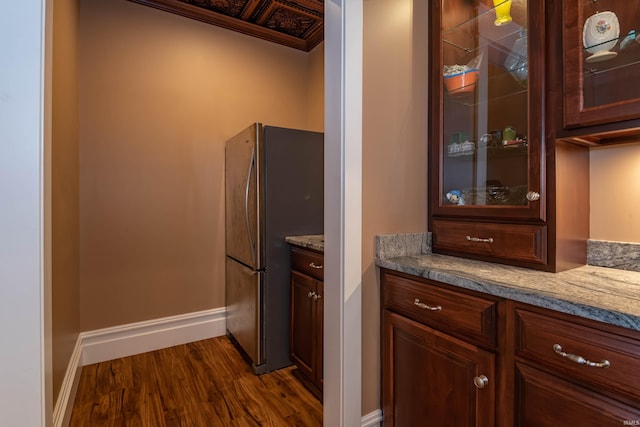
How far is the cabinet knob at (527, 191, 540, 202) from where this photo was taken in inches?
47.3

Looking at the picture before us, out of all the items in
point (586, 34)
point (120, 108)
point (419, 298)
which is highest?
point (120, 108)

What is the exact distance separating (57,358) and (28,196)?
3.17 feet

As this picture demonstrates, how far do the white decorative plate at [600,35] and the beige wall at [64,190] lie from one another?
2096 millimetres

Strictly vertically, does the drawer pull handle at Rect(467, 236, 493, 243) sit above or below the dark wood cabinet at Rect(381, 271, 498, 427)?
above

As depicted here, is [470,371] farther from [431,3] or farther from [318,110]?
[318,110]

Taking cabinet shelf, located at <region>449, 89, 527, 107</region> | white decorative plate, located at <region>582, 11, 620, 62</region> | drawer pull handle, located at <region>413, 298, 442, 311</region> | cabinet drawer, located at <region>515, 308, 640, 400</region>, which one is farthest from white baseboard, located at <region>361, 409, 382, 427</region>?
white decorative plate, located at <region>582, 11, 620, 62</region>

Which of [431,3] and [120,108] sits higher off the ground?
[431,3]

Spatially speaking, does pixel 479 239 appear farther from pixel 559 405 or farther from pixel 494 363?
pixel 559 405

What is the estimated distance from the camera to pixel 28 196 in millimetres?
883

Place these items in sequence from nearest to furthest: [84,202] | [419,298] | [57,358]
A: [419,298] → [57,358] → [84,202]

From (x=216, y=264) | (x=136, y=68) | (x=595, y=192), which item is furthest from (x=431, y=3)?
(x=216, y=264)

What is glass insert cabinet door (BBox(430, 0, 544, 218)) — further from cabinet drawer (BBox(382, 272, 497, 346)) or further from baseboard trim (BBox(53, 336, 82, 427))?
baseboard trim (BBox(53, 336, 82, 427))

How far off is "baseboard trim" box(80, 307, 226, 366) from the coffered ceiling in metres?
2.47

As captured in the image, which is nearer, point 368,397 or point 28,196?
point 28,196
